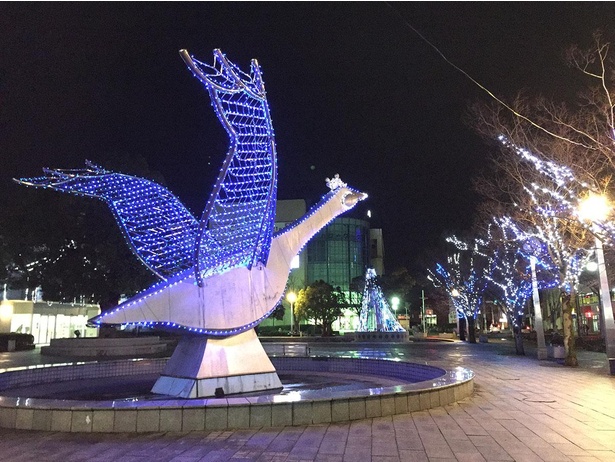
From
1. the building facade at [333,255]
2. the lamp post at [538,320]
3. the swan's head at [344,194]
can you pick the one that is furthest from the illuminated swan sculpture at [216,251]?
the building facade at [333,255]

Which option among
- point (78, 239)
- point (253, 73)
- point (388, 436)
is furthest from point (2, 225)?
point (388, 436)

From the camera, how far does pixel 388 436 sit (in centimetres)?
812

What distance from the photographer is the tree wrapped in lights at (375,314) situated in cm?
4478

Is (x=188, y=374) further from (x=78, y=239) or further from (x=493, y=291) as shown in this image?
(x=493, y=291)

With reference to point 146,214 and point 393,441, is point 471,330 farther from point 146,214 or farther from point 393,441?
point 393,441

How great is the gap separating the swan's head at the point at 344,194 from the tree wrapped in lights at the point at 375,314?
96.2 ft

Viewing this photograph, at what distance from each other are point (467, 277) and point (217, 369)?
33.6m

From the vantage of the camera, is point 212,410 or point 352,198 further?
point 352,198

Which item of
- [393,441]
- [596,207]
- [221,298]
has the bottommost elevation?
[393,441]

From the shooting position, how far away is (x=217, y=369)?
38.3ft

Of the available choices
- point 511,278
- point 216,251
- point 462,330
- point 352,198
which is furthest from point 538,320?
point 462,330

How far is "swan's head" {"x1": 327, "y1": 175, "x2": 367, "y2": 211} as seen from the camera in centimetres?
1619

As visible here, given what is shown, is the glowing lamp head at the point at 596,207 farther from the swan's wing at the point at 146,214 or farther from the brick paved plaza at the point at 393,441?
the swan's wing at the point at 146,214

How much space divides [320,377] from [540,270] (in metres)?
19.1
